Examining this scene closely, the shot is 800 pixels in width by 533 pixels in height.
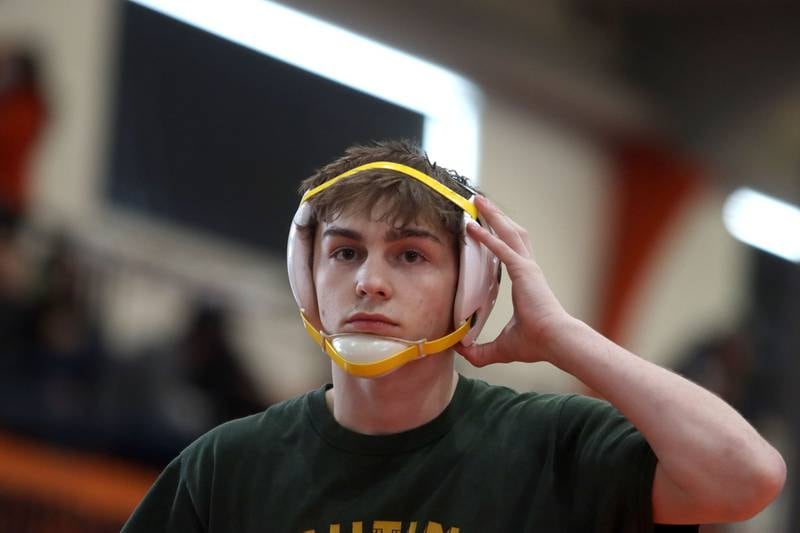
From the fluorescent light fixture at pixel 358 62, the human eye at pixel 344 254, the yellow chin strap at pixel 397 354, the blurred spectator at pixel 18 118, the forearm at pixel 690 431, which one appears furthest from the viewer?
the fluorescent light fixture at pixel 358 62

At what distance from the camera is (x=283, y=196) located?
12.2 m

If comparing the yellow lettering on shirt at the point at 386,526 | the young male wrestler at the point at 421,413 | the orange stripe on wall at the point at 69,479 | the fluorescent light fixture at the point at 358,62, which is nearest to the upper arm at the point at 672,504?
the young male wrestler at the point at 421,413

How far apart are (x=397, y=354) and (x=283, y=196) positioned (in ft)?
31.3

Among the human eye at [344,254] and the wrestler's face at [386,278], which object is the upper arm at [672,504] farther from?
the human eye at [344,254]

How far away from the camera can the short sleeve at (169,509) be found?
296 cm

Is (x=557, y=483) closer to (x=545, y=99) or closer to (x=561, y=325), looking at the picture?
(x=561, y=325)

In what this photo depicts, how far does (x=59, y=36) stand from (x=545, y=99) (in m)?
5.80

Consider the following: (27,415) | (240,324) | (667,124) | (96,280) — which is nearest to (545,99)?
(667,124)

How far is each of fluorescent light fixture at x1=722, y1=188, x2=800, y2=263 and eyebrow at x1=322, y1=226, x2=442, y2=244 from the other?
45.0 ft

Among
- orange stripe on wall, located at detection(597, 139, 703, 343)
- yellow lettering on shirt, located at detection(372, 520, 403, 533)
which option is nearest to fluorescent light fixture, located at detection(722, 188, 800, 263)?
orange stripe on wall, located at detection(597, 139, 703, 343)

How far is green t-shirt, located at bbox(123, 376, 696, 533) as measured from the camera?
274 centimetres

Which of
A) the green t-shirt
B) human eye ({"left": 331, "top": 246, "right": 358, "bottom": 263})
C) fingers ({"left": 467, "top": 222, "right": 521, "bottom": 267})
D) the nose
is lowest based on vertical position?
the green t-shirt

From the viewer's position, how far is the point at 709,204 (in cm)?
1598

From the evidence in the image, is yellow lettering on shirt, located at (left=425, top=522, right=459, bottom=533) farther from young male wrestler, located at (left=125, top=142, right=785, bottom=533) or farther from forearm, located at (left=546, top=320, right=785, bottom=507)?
forearm, located at (left=546, top=320, right=785, bottom=507)
